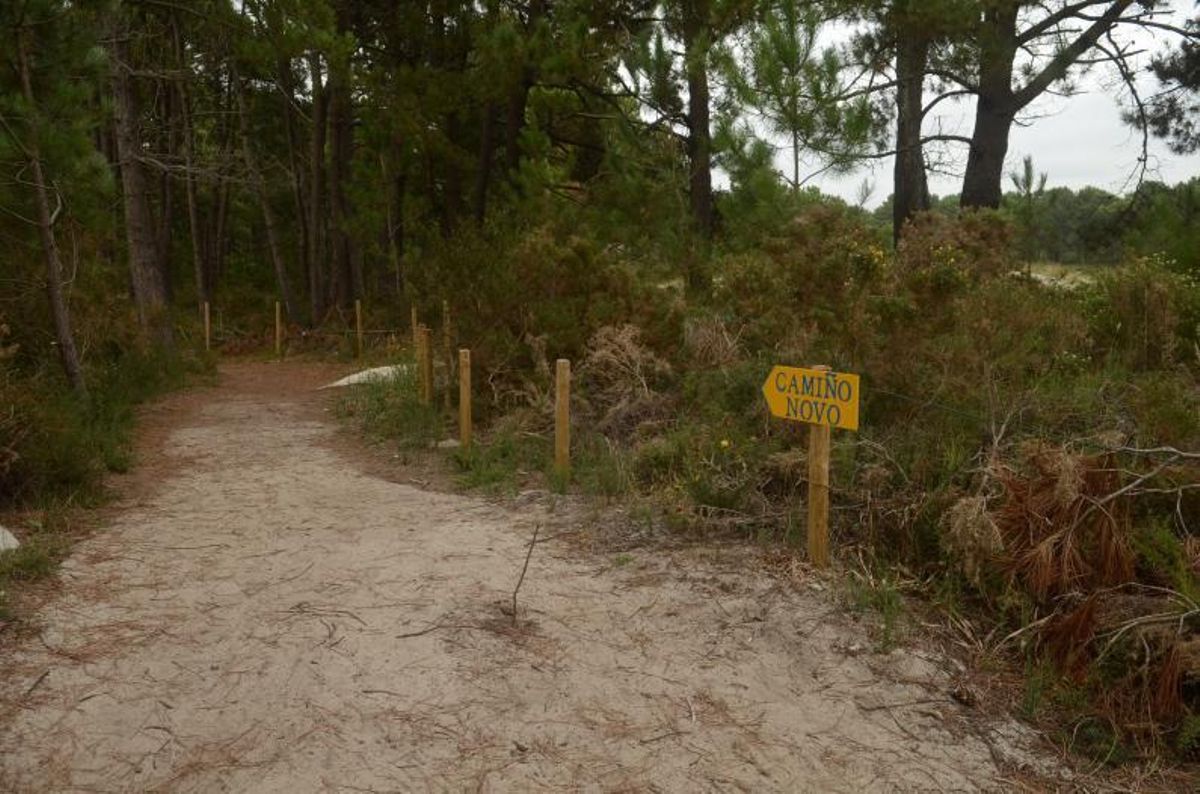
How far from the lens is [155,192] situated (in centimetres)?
3002

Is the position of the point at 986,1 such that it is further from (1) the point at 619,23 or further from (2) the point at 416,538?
(2) the point at 416,538

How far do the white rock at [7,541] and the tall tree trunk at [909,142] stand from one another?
11705 millimetres

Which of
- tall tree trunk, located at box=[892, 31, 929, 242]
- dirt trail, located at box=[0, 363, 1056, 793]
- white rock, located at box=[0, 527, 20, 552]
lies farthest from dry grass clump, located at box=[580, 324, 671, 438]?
tall tree trunk, located at box=[892, 31, 929, 242]

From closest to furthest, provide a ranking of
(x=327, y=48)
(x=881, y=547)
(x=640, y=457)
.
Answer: (x=881, y=547)
(x=640, y=457)
(x=327, y=48)

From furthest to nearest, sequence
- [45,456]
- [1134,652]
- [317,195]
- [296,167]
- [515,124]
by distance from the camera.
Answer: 1. [296,167]
2. [317,195]
3. [515,124]
4. [45,456]
5. [1134,652]

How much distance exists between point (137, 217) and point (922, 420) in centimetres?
1321

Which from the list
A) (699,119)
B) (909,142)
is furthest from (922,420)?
(909,142)

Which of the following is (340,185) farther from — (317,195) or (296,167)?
(296,167)

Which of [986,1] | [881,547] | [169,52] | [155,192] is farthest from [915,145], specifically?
[155,192]

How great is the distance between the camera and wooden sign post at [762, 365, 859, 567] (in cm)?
498

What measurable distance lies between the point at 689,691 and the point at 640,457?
9.98 feet

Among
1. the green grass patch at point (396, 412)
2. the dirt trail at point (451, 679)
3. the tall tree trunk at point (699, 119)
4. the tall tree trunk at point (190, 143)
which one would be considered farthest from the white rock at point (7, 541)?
the tall tree trunk at point (190, 143)

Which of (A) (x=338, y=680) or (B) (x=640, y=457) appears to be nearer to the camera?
(A) (x=338, y=680)

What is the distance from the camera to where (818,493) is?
508 centimetres
